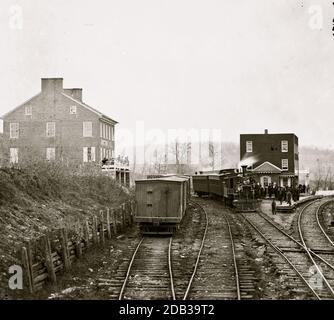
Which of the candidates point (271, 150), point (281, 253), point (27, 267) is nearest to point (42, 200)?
point (27, 267)

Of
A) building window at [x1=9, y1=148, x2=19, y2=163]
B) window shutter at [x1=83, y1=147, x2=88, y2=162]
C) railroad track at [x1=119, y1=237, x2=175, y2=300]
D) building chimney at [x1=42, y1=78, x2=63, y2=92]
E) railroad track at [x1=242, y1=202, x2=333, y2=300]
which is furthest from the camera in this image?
window shutter at [x1=83, y1=147, x2=88, y2=162]

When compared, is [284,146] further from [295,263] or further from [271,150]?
[295,263]

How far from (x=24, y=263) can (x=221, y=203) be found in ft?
88.3

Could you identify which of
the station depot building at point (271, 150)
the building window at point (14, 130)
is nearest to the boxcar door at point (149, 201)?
the building window at point (14, 130)


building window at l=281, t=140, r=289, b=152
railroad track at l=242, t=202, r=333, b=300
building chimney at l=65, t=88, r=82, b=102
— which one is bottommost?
railroad track at l=242, t=202, r=333, b=300

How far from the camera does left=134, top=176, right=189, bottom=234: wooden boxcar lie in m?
18.7

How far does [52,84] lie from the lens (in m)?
35.9

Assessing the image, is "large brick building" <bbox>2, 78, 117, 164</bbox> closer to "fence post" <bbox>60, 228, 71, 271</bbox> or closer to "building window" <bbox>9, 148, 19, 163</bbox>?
"building window" <bbox>9, 148, 19, 163</bbox>

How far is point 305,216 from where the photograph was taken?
89.9 feet

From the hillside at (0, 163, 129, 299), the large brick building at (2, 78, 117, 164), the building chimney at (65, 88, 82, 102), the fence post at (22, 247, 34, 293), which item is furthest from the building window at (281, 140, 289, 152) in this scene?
the fence post at (22, 247, 34, 293)

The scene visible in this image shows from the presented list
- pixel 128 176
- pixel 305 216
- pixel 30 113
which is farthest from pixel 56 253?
pixel 128 176

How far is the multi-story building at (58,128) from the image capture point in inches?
1191

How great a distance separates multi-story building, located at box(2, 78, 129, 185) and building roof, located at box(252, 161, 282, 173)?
2044 cm

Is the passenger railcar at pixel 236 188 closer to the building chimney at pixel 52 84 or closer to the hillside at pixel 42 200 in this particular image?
the hillside at pixel 42 200
